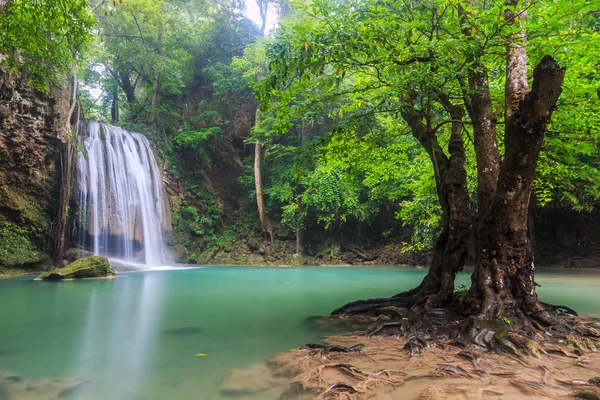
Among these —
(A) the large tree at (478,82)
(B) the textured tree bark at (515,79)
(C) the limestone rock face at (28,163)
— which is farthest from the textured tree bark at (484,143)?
(C) the limestone rock face at (28,163)

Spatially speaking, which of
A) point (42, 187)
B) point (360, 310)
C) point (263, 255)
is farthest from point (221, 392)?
point (263, 255)

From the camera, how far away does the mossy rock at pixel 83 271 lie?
40.7 feet

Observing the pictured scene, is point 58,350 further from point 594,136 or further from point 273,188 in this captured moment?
point 273,188

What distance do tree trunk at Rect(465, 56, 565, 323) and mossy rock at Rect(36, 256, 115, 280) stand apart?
42.1 feet

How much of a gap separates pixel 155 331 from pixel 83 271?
30.5 ft

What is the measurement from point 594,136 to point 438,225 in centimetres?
997

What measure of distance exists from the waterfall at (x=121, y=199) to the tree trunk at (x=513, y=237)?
17265 millimetres

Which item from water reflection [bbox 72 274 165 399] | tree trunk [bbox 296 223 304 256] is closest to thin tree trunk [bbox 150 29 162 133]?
tree trunk [bbox 296 223 304 256]

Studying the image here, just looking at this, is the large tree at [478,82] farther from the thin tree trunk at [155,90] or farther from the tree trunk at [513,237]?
the thin tree trunk at [155,90]

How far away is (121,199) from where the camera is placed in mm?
19047

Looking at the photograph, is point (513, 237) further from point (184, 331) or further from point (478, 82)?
point (184, 331)

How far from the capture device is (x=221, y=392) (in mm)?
3104

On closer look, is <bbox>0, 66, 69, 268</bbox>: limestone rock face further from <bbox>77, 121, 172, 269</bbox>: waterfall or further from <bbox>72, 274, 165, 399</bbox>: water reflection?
<bbox>72, 274, 165, 399</bbox>: water reflection

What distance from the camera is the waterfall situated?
56.7 feet
